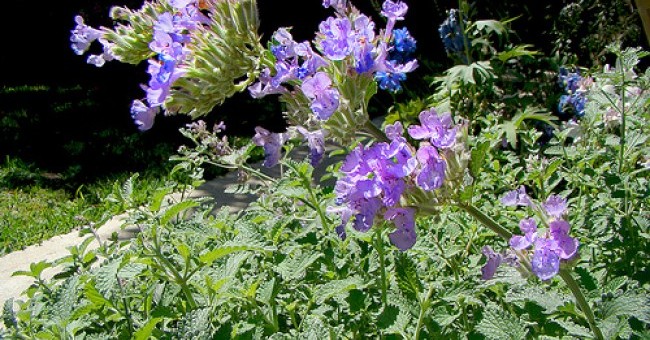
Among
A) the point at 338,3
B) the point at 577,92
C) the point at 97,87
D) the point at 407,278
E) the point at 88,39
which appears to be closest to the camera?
the point at 338,3

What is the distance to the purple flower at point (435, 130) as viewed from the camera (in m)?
1.06

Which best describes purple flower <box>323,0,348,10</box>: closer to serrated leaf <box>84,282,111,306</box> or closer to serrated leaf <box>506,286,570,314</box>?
serrated leaf <box>506,286,570,314</box>

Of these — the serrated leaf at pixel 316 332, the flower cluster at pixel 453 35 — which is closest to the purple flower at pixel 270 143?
the serrated leaf at pixel 316 332

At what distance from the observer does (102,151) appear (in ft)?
18.6

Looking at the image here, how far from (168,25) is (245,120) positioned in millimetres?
5185

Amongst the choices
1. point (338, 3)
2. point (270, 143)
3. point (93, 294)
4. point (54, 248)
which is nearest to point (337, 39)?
point (338, 3)

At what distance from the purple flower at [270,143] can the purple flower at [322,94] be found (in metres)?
0.30

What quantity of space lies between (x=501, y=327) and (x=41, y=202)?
14.3 feet

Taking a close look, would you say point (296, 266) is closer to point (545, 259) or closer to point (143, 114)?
point (143, 114)

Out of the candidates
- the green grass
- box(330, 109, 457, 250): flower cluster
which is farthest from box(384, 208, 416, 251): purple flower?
the green grass

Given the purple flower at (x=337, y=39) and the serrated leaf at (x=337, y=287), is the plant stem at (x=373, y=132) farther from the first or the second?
the serrated leaf at (x=337, y=287)

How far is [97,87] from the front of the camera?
770cm

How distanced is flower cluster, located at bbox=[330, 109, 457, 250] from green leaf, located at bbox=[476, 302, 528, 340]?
201 mm

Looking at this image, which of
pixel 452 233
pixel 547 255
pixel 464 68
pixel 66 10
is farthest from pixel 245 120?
pixel 547 255
